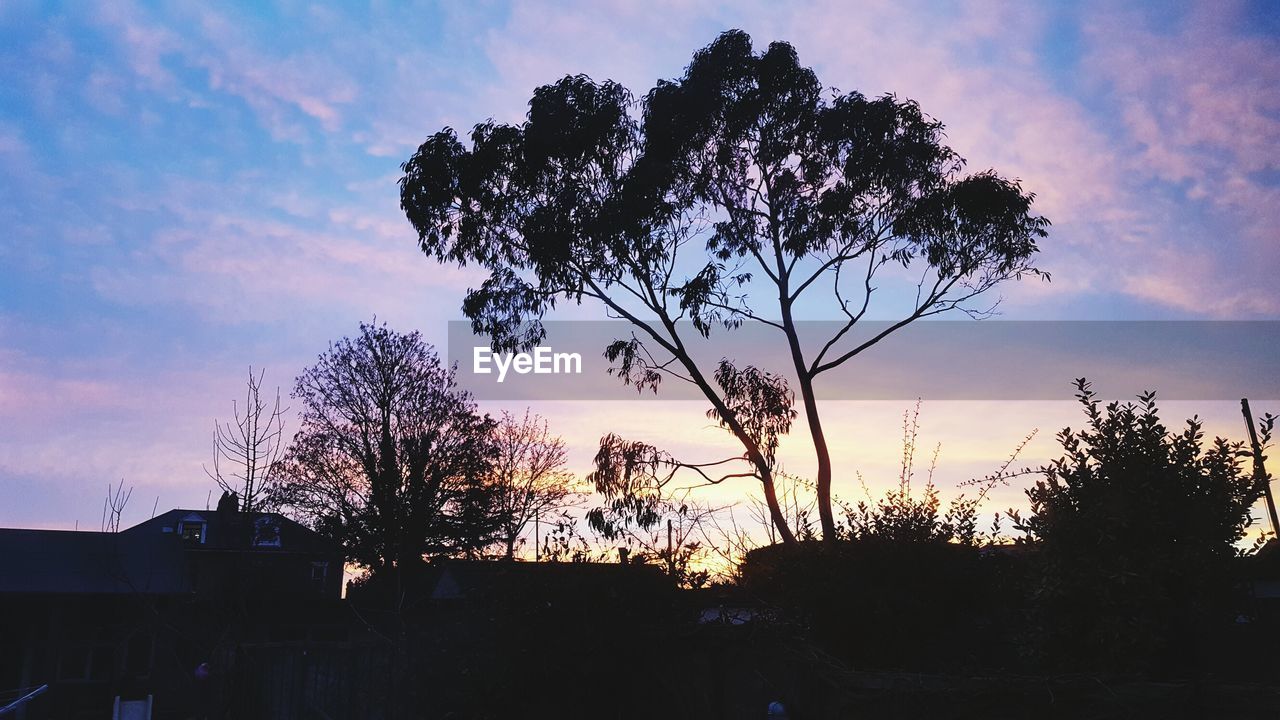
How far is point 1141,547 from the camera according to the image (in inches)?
272

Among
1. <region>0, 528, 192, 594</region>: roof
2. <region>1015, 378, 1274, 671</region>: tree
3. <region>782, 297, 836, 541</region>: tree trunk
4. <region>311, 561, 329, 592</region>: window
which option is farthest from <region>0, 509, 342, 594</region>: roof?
<region>1015, 378, 1274, 671</region>: tree

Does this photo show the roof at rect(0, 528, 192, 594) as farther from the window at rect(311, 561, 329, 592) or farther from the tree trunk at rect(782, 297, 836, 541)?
the tree trunk at rect(782, 297, 836, 541)

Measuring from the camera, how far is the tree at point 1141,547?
21.9ft

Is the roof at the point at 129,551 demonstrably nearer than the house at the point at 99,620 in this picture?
No

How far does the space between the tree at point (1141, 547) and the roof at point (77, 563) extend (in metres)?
27.2

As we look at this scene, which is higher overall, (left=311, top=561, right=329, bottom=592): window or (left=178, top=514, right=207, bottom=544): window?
(left=178, top=514, right=207, bottom=544): window

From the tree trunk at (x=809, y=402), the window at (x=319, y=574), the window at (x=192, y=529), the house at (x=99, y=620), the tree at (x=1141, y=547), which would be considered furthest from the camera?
the window at (x=319, y=574)

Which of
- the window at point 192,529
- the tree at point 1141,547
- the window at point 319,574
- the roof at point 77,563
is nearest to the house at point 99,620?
the roof at point 77,563

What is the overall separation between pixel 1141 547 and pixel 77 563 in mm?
33389

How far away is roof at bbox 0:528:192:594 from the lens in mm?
29109

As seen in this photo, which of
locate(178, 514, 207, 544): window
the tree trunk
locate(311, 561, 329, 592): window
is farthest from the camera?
locate(311, 561, 329, 592): window

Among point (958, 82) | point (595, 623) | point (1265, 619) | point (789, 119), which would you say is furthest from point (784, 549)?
point (789, 119)

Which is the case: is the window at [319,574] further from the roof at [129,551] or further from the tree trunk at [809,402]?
the tree trunk at [809,402]

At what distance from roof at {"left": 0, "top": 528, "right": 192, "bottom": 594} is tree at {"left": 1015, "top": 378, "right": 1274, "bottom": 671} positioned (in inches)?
1072
